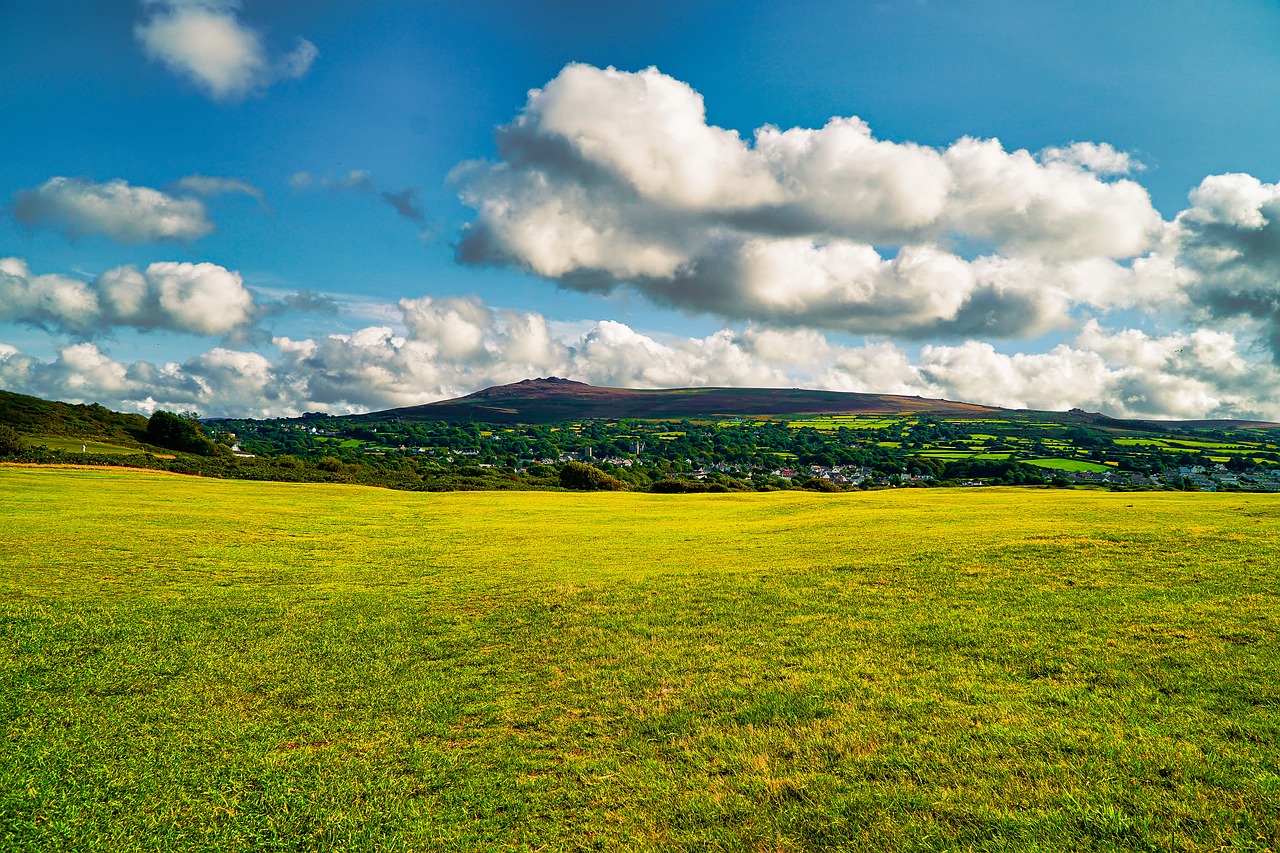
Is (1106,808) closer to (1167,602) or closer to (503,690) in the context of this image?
(503,690)

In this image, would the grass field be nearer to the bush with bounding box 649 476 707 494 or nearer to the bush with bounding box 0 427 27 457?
the bush with bounding box 0 427 27 457

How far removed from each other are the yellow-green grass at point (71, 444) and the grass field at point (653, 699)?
5946 cm

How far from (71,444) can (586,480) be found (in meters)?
60.0

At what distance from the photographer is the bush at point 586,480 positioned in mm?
84938

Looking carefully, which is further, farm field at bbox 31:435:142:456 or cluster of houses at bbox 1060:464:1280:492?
cluster of houses at bbox 1060:464:1280:492

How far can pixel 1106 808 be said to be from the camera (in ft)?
20.1

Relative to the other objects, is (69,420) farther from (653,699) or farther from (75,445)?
(653,699)

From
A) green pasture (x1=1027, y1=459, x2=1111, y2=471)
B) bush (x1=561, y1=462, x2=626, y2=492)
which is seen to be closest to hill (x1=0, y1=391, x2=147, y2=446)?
bush (x1=561, y1=462, x2=626, y2=492)

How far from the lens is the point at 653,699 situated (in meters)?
9.51

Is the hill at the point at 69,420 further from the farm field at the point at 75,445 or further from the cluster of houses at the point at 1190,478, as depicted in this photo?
the cluster of houses at the point at 1190,478

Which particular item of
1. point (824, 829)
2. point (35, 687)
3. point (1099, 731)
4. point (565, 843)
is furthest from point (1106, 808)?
point (35, 687)

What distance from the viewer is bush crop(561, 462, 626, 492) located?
84938 mm

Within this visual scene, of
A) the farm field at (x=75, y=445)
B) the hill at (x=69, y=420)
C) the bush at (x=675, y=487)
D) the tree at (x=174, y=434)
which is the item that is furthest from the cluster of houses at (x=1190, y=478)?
the hill at (x=69, y=420)

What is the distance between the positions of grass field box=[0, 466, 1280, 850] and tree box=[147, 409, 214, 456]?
297 ft
